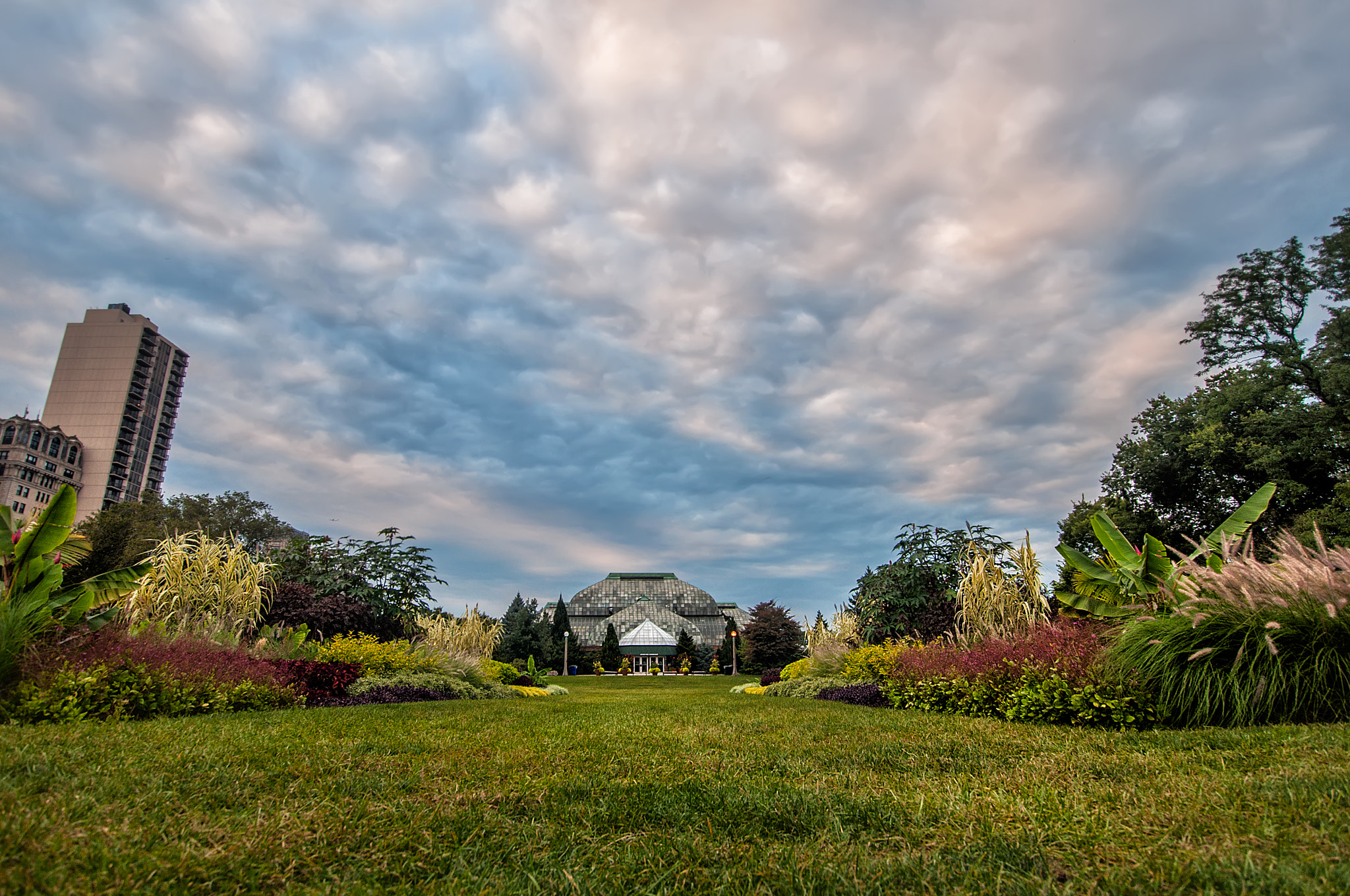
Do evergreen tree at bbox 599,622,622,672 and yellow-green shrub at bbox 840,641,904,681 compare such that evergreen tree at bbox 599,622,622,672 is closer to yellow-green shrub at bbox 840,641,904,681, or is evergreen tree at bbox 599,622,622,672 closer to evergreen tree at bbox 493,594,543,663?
evergreen tree at bbox 493,594,543,663

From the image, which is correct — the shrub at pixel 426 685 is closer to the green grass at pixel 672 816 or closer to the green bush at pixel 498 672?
the green bush at pixel 498 672

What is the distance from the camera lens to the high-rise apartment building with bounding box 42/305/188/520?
9406 centimetres

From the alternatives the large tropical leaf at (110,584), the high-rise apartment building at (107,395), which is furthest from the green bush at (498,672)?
the high-rise apartment building at (107,395)

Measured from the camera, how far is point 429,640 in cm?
2367

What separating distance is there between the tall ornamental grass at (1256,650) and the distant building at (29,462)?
104869 mm

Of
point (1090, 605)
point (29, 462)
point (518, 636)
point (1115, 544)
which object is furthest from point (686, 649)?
point (29, 462)

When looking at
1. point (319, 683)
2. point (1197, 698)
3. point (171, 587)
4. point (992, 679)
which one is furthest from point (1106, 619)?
point (171, 587)

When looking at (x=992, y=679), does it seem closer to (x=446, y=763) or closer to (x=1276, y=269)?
(x=446, y=763)

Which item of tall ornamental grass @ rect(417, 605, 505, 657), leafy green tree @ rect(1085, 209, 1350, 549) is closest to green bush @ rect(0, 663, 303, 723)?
tall ornamental grass @ rect(417, 605, 505, 657)

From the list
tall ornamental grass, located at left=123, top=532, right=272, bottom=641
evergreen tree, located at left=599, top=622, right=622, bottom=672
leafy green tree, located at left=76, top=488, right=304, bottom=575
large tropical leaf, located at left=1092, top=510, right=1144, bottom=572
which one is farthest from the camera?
evergreen tree, located at left=599, top=622, right=622, bottom=672

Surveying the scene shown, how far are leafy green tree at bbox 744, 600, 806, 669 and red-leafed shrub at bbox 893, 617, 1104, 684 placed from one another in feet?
96.2

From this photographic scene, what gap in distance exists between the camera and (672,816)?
10.3ft

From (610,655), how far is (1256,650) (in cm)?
4796

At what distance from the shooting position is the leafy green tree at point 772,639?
39.2 metres
